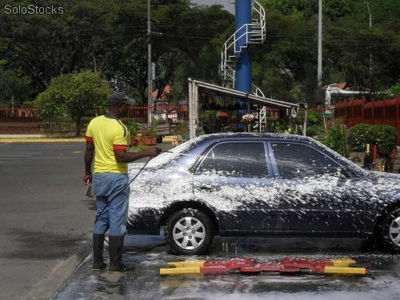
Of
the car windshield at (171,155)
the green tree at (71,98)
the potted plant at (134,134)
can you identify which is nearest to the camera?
the car windshield at (171,155)

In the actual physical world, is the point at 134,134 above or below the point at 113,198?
above

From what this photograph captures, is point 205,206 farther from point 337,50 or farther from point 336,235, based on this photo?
point 337,50

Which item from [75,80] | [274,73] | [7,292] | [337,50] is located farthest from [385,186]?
[337,50]

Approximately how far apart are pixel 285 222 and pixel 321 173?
2.35 ft

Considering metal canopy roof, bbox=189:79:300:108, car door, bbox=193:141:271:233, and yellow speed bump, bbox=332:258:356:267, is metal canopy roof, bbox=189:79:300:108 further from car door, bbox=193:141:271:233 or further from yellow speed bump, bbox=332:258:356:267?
yellow speed bump, bbox=332:258:356:267

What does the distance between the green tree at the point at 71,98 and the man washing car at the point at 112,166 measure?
110 ft

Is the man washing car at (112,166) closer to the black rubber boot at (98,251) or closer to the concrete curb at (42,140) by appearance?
the black rubber boot at (98,251)

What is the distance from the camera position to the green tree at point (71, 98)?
40.2 meters

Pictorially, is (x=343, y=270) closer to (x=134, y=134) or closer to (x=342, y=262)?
(x=342, y=262)

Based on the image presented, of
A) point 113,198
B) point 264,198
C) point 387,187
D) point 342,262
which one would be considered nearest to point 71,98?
point 264,198

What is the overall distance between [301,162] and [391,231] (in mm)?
1295

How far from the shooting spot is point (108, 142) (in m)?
7.12

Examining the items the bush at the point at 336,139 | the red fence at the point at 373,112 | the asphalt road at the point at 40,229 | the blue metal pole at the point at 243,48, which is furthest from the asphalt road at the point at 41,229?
the blue metal pole at the point at 243,48
